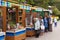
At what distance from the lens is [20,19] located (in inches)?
552

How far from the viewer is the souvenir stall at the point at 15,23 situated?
37.7 ft

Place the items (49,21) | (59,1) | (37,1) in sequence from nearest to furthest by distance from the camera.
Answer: (49,21), (37,1), (59,1)

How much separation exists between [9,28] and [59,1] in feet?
188

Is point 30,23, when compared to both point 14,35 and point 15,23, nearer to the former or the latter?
point 15,23

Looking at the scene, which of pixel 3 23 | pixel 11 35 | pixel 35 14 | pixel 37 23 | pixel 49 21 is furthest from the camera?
pixel 49 21

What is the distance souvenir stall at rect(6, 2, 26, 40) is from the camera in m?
11.5

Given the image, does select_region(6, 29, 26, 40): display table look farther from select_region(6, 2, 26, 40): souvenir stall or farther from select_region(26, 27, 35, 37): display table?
select_region(26, 27, 35, 37): display table

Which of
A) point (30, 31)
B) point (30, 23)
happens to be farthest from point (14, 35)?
point (30, 23)

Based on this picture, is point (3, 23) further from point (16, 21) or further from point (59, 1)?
point (59, 1)

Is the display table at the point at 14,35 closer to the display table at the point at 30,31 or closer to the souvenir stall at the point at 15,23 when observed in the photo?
the souvenir stall at the point at 15,23

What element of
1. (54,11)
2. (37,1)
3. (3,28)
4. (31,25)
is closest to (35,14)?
(31,25)

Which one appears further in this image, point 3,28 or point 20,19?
point 20,19

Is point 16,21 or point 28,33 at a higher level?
point 16,21

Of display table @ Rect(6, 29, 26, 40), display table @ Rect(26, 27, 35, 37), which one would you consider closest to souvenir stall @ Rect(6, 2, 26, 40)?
display table @ Rect(6, 29, 26, 40)
